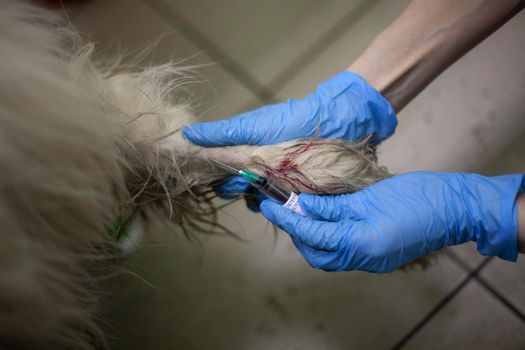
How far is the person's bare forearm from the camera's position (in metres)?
0.95

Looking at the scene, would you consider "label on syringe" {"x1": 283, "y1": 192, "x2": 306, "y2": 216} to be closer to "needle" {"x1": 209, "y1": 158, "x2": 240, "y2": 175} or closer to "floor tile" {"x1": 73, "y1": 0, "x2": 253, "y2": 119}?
"needle" {"x1": 209, "y1": 158, "x2": 240, "y2": 175}

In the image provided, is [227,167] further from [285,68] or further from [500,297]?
[500,297]

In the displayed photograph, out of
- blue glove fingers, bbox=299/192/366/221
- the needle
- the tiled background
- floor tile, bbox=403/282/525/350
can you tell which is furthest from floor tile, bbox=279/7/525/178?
the needle

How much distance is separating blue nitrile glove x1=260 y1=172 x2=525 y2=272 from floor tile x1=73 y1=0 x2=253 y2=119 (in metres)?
0.70

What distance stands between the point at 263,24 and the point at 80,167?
1167mm

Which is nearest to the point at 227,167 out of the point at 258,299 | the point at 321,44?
the point at 258,299

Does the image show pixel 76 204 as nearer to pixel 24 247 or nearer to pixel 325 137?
pixel 24 247

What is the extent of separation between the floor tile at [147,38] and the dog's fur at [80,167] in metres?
0.46

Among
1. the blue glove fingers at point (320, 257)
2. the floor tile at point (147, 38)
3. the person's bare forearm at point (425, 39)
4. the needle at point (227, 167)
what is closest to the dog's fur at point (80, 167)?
the needle at point (227, 167)

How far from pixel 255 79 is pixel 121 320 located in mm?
967

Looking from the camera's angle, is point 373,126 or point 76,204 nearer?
point 76,204

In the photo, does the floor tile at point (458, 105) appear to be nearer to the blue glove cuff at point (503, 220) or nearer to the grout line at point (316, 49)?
the grout line at point (316, 49)

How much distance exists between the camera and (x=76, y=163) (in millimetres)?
551

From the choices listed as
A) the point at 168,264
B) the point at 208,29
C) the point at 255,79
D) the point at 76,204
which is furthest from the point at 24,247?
the point at 208,29
